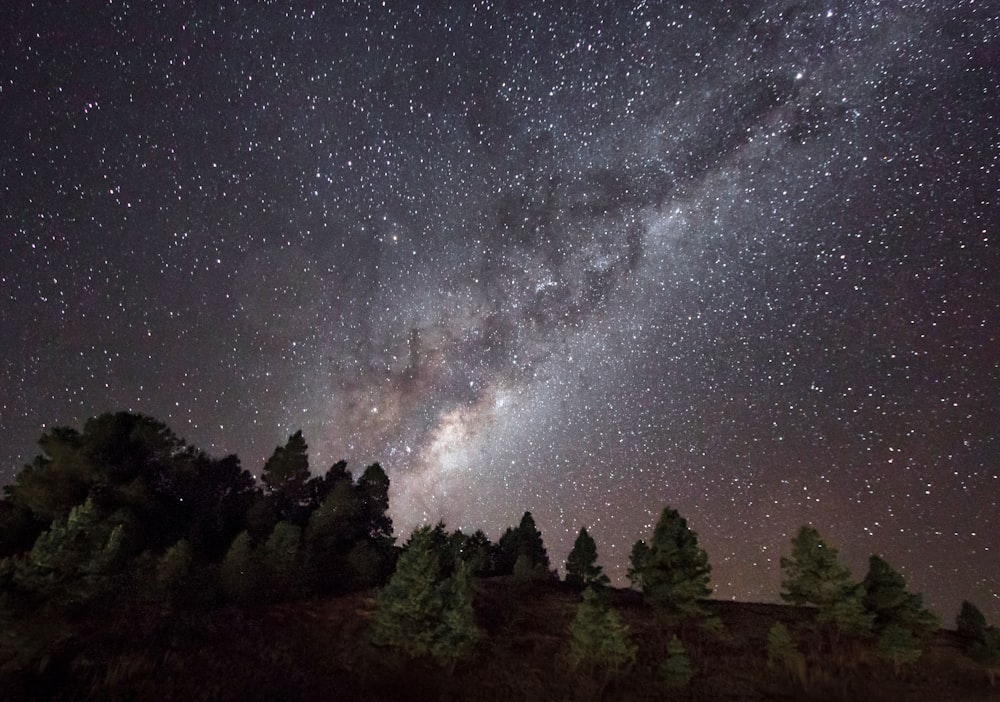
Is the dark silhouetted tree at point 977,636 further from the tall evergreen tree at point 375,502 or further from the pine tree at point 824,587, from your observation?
the tall evergreen tree at point 375,502

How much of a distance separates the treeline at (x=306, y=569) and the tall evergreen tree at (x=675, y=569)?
75mm

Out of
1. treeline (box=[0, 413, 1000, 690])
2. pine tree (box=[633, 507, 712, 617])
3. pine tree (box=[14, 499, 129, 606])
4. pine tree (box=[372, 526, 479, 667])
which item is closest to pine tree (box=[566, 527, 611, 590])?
treeline (box=[0, 413, 1000, 690])

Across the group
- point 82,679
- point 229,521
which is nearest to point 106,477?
point 229,521

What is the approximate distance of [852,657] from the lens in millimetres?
27031

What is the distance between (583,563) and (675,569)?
1085 centimetres

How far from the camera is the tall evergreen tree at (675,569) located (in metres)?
29.9

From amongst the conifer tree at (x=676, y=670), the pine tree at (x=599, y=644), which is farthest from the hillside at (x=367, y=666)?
the pine tree at (x=599, y=644)

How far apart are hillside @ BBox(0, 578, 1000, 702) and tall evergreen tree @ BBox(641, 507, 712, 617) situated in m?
1.39

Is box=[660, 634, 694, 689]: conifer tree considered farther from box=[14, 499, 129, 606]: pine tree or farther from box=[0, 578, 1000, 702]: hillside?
box=[14, 499, 129, 606]: pine tree

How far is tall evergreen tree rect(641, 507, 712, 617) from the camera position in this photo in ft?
98.0

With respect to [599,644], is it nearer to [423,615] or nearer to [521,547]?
[423,615]

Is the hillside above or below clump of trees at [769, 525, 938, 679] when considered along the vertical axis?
below

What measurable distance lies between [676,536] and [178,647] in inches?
931

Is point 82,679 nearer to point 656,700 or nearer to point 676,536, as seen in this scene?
point 656,700
